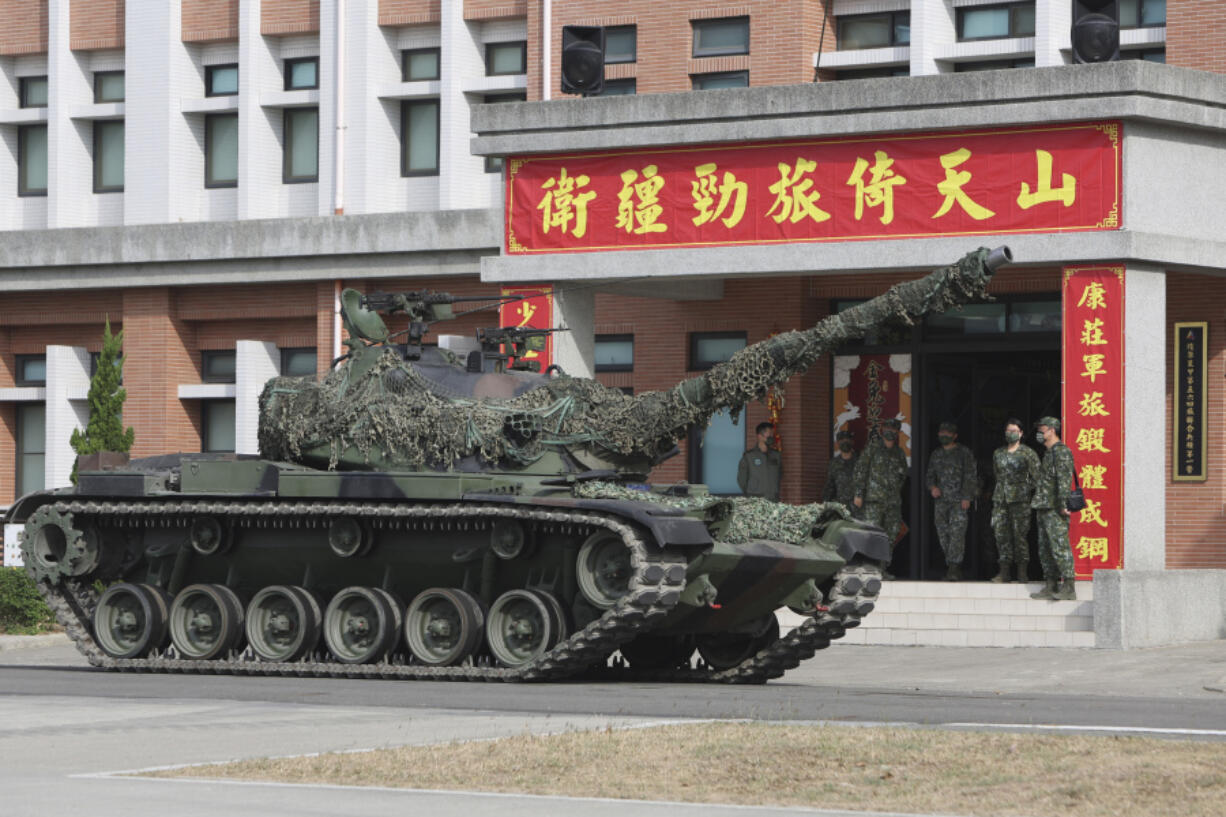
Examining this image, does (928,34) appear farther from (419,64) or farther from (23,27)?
(23,27)

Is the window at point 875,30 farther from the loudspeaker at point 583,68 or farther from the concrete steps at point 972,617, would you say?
the concrete steps at point 972,617

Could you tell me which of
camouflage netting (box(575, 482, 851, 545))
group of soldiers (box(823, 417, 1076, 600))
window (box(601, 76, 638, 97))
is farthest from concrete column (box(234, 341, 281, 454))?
camouflage netting (box(575, 482, 851, 545))

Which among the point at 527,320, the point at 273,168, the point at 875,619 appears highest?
the point at 273,168

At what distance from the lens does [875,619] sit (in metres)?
23.5

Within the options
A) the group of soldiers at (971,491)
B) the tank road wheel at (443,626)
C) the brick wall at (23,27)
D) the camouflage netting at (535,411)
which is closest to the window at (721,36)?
the group of soldiers at (971,491)

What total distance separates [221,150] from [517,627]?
1645 cm

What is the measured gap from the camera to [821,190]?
973 inches

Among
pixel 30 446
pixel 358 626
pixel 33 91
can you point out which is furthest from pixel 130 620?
pixel 33 91

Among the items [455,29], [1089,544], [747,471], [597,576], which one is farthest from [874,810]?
[455,29]

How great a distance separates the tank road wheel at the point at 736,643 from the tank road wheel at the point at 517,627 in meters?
2.04

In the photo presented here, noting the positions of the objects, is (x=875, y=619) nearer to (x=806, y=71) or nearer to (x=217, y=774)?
(x=806, y=71)

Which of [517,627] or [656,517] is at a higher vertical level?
[656,517]

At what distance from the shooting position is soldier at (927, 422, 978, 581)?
973 inches

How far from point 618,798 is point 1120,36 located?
19214 millimetres
